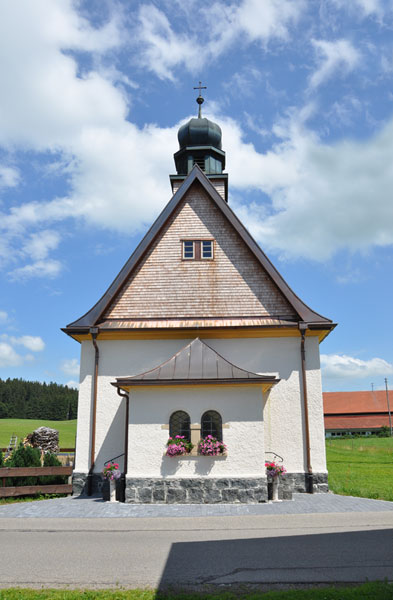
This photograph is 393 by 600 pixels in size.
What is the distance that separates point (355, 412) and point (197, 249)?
2132 inches

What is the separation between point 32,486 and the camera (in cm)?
1366

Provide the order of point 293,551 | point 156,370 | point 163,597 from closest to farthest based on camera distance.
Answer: point 163,597, point 293,551, point 156,370

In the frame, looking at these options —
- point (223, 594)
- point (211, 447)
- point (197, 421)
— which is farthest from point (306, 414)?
point (223, 594)

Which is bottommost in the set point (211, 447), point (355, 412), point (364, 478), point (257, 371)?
point (364, 478)

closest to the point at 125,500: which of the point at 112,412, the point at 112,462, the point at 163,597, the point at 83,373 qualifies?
the point at 112,462

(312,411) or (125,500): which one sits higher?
(312,411)

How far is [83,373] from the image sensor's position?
14945mm

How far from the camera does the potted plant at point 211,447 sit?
12.4 metres

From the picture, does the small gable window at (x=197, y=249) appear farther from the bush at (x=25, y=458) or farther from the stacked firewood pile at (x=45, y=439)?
the stacked firewood pile at (x=45, y=439)

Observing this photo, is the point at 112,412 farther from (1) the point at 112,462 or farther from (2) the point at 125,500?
(2) the point at 125,500

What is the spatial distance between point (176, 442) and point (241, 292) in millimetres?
5355

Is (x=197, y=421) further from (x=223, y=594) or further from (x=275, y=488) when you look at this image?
(x=223, y=594)

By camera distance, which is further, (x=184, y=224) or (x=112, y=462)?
(x=184, y=224)

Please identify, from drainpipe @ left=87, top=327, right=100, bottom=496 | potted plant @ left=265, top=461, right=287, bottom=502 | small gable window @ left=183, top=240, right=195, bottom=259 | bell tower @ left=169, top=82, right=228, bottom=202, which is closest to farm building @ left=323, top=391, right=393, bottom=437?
bell tower @ left=169, top=82, right=228, bottom=202
